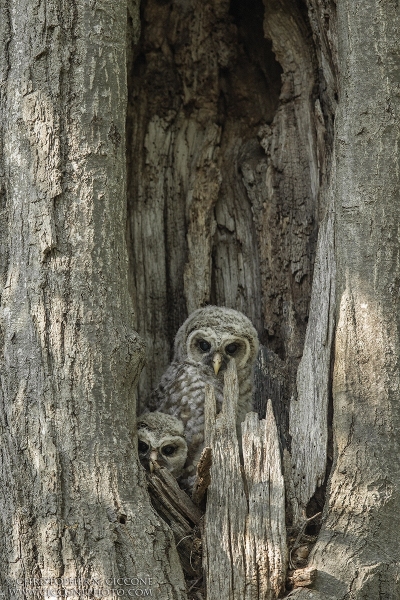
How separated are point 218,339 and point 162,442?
2.33 ft

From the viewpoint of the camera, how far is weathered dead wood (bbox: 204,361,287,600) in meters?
2.89

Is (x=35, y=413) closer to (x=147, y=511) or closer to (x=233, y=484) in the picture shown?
(x=147, y=511)

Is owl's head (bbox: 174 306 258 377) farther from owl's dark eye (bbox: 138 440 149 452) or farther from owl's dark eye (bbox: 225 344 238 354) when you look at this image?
owl's dark eye (bbox: 138 440 149 452)

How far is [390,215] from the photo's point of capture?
3287 millimetres

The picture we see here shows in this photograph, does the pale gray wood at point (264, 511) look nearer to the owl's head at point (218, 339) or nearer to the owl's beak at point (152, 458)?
the owl's beak at point (152, 458)

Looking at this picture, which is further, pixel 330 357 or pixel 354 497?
pixel 330 357

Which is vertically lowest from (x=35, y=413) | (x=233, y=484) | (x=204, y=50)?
(x=233, y=484)

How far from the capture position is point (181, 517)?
3.24m

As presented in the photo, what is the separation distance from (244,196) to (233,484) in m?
2.07

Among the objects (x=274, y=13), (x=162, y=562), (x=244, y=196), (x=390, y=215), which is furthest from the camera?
(x=244, y=196)

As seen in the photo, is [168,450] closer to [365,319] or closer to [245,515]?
[245,515]

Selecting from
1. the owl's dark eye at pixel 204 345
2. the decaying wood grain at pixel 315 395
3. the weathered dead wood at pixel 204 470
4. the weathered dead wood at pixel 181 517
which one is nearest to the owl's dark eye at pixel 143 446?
the weathered dead wood at pixel 181 517

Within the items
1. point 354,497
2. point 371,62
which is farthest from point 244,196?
point 354,497

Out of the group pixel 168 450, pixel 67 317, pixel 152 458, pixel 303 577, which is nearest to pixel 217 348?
pixel 168 450
